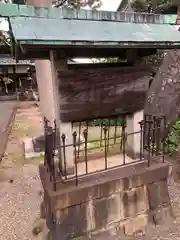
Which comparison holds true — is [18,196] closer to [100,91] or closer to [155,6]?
[100,91]

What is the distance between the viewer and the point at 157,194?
3326mm

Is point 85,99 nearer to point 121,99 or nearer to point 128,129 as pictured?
point 121,99

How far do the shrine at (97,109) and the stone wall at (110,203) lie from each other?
1 centimetres

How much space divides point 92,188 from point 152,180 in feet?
3.01

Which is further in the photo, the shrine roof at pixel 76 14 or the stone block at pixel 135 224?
the stone block at pixel 135 224

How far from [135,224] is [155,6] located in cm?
1073

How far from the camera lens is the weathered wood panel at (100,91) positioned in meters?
2.81

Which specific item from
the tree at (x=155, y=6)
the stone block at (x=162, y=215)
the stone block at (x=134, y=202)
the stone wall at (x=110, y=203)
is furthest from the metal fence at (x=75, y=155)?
the tree at (x=155, y=6)

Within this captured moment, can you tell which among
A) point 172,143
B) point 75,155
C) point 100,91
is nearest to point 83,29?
point 100,91

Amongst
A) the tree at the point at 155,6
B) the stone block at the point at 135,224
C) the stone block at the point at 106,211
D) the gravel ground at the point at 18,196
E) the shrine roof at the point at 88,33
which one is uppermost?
the tree at the point at 155,6

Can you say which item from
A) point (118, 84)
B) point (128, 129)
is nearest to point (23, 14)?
point (118, 84)

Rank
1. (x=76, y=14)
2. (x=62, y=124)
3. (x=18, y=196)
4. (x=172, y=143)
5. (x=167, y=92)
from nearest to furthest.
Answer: (x=76, y=14) < (x=62, y=124) < (x=18, y=196) < (x=167, y=92) < (x=172, y=143)

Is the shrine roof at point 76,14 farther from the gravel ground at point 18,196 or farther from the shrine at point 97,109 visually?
the gravel ground at point 18,196

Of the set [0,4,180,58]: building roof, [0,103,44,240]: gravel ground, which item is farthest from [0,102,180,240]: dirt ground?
[0,4,180,58]: building roof
